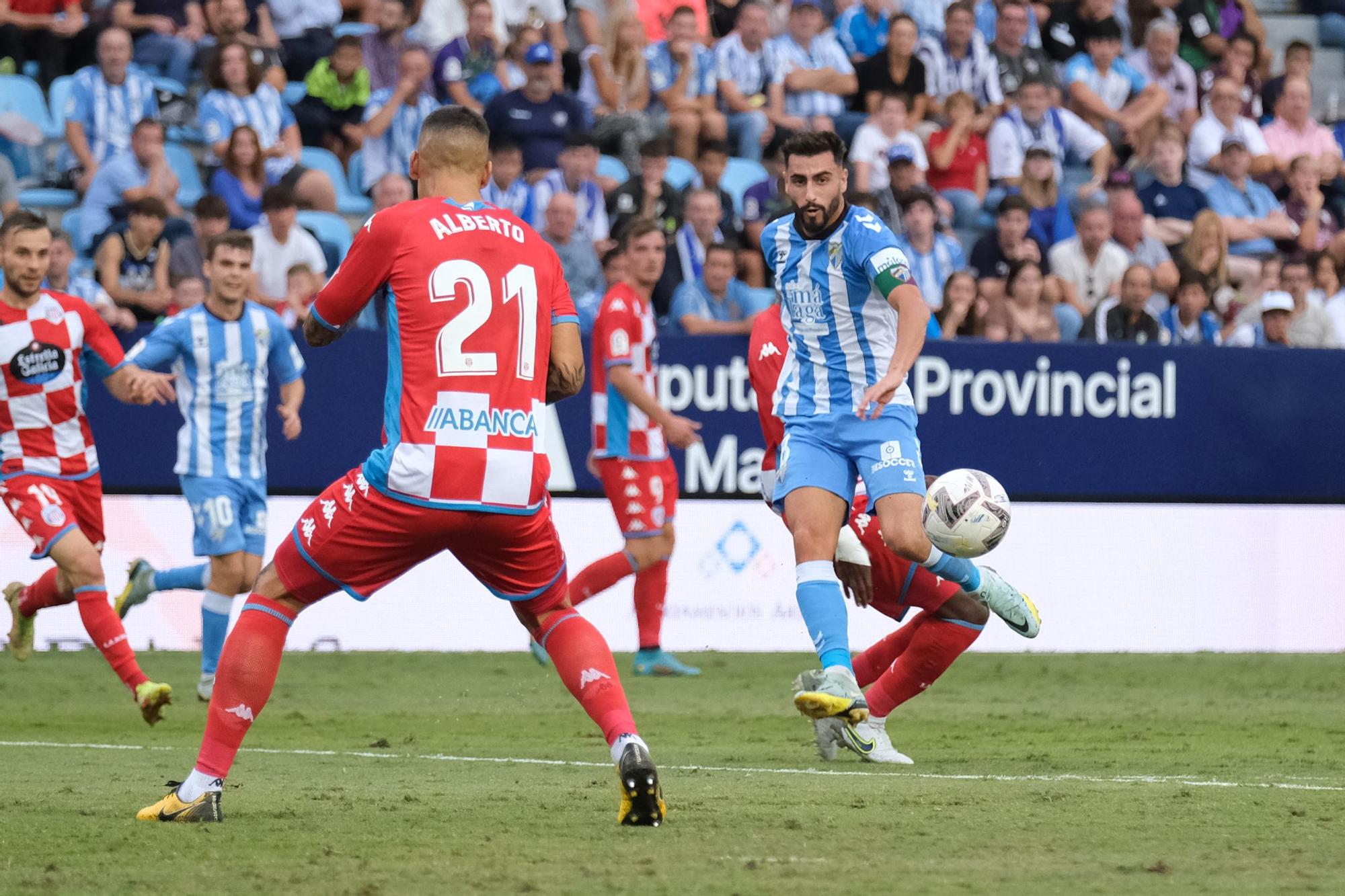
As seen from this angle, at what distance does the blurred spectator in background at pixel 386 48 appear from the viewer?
1655 cm

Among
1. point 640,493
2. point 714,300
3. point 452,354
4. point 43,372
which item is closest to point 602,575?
point 640,493

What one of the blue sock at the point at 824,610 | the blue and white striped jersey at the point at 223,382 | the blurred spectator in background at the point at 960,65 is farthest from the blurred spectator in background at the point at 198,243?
the blue sock at the point at 824,610

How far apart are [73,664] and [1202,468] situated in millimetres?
8360

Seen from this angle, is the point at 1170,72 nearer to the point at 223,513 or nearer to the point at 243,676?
the point at 223,513

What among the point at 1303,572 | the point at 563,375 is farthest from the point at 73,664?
the point at 1303,572

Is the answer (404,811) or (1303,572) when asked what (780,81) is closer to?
(1303,572)

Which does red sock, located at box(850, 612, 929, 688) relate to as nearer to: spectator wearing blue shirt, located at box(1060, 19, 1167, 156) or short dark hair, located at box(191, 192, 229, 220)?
short dark hair, located at box(191, 192, 229, 220)

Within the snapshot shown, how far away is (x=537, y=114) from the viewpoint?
16.3 meters

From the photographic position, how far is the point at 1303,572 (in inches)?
577

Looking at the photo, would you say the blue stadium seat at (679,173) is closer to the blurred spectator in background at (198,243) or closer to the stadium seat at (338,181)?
the stadium seat at (338,181)

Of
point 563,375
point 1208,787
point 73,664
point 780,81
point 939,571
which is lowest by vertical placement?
point 73,664

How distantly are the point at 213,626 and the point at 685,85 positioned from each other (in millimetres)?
8076

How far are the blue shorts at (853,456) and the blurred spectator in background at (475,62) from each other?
31.8ft

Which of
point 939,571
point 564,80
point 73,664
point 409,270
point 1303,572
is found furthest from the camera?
point 564,80
